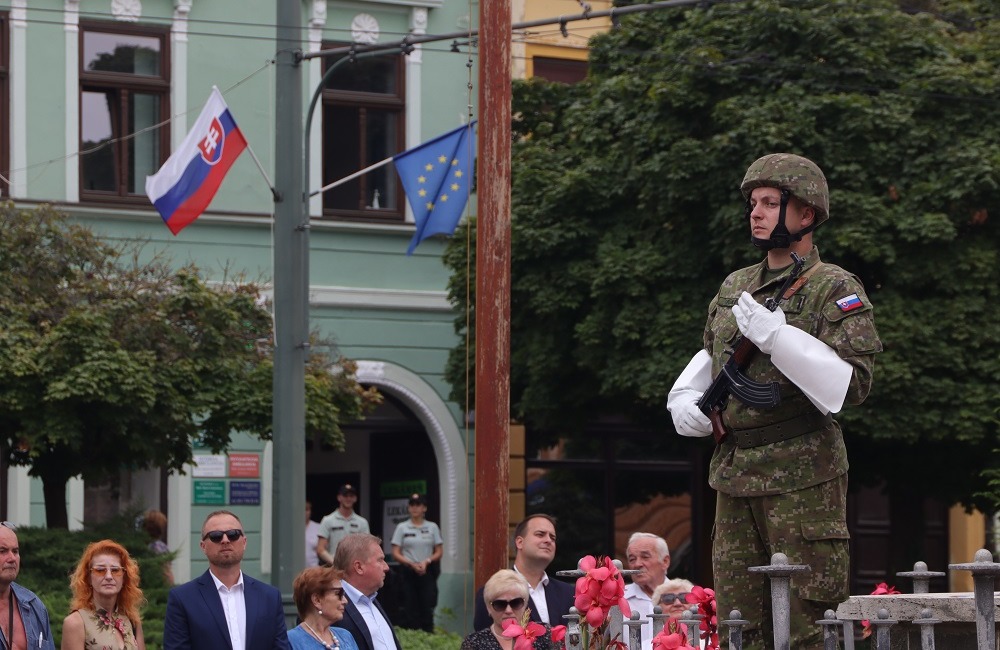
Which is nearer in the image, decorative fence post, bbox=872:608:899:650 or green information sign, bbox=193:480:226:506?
decorative fence post, bbox=872:608:899:650

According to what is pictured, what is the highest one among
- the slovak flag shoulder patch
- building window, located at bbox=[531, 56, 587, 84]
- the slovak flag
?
building window, located at bbox=[531, 56, 587, 84]

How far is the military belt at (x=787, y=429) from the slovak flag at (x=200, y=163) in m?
11.2

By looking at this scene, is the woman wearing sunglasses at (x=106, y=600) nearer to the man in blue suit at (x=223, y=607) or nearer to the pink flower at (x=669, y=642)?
the man in blue suit at (x=223, y=607)

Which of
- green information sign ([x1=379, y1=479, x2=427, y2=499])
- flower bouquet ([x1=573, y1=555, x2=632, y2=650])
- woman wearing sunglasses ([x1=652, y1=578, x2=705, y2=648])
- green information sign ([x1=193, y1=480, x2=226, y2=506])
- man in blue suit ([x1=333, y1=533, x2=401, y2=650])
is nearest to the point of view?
flower bouquet ([x1=573, y1=555, x2=632, y2=650])

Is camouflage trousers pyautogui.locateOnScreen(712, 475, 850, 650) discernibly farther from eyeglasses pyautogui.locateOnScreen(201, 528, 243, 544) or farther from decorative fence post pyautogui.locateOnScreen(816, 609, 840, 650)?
eyeglasses pyautogui.locateOnScreen(201, 528, 243, 544)

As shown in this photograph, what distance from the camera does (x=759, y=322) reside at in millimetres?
6613

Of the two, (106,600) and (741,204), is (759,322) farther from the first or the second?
(741,204)

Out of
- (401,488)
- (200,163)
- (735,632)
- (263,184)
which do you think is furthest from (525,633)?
(401,488)

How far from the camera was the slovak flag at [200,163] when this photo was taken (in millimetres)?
17391

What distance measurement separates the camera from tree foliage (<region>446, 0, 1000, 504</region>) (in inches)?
787

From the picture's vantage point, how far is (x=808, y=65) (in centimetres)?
2083

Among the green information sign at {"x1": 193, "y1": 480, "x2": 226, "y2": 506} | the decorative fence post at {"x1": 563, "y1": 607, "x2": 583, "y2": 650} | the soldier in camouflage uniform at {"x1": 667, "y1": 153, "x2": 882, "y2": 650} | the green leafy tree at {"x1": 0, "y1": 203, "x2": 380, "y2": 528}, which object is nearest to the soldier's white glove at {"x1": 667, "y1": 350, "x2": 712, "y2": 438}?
the soldier in camouflage uniform at {"x1": 667, "y1": 153, "x2": 882, "y2": 650}

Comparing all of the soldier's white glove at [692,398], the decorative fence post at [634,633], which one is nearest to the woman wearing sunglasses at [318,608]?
the soldier's white glove at [692,398]

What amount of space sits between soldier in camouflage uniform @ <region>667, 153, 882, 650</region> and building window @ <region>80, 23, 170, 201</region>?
55.8ft
